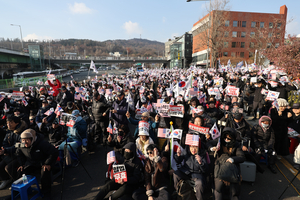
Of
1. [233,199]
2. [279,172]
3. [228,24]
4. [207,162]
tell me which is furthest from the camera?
[228,24]

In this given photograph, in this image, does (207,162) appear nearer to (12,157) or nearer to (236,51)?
(12,157)

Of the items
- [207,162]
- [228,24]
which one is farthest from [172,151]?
[228,24]

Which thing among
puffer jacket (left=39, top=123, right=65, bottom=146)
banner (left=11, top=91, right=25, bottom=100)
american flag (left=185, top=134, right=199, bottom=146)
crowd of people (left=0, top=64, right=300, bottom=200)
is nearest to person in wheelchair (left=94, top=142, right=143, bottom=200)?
crowd of people (left=0, top=64, right=300, bottom=200)

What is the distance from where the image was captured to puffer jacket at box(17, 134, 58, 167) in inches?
174

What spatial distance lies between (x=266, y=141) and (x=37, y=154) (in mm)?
6256

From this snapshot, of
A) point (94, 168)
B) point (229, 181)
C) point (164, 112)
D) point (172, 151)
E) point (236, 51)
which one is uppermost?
point (236, 51)

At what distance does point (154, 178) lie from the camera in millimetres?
3828

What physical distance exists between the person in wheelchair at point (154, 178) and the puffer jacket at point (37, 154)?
A: 2.28 metres

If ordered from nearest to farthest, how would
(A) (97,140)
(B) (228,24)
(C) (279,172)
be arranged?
1. (C) (279,172)
2. (A) (97,140)
3. (B) (228,24)

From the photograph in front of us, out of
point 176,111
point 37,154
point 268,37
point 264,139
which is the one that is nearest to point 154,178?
point 176,111

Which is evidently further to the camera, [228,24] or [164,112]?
[228,24]

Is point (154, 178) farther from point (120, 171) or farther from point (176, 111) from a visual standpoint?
point (176, 111)

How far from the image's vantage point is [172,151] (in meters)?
4.40

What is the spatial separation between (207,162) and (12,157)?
5067 millimetres
